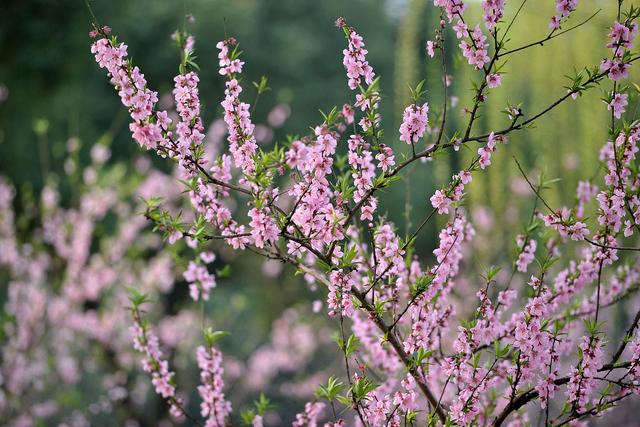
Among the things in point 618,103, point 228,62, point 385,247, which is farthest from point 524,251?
point 228,62

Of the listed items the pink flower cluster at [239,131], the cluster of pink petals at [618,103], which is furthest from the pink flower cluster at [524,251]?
the pink flower cluster at [239,131]

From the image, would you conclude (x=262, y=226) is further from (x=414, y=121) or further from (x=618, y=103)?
(x=618, y=103)

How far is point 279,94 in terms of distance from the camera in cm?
519

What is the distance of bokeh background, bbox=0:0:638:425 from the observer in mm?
6379

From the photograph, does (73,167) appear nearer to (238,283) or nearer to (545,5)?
(545,5)

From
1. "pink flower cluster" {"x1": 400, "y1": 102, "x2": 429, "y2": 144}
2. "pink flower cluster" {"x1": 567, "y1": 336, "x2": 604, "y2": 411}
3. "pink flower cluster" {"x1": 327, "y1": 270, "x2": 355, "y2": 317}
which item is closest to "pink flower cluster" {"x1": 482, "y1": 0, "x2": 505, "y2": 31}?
"pink flower cluster" {"x1": 400, "y1": 102, "x2": 429, "y2": 144}

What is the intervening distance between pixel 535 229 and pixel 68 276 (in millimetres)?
5049

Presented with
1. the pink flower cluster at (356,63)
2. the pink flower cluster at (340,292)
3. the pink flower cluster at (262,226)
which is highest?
the pink flower cluster at (356,63)

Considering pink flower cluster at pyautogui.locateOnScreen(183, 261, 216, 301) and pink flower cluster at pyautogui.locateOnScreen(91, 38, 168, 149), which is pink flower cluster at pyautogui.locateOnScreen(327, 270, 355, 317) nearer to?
pink flower cluster at pyautogui.locateOnScreen(91, 38, 168, 149)

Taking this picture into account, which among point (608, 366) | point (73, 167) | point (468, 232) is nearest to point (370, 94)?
point (468, 232)

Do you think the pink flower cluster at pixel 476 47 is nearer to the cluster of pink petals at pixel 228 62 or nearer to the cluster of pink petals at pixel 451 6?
the cluster of pink petals at pixel 451 6

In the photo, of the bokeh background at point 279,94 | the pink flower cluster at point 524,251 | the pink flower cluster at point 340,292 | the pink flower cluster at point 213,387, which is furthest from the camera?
the bokeh background at point 279,94

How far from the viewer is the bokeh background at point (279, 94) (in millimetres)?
6379

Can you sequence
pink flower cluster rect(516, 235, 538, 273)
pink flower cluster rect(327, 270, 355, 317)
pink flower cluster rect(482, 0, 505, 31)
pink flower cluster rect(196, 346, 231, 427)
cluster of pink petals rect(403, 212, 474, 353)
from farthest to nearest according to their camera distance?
pink flower cluster rect(196, 346, 231, 427)
pink flower cluster rect(516, 235, 538, 273)
cluster of pink petals rect(403, 212, 474, 353)
pink flower cluster rect(327, 270, 355, 317)
pink flower cluster rect(482, 0, 505, 31)
